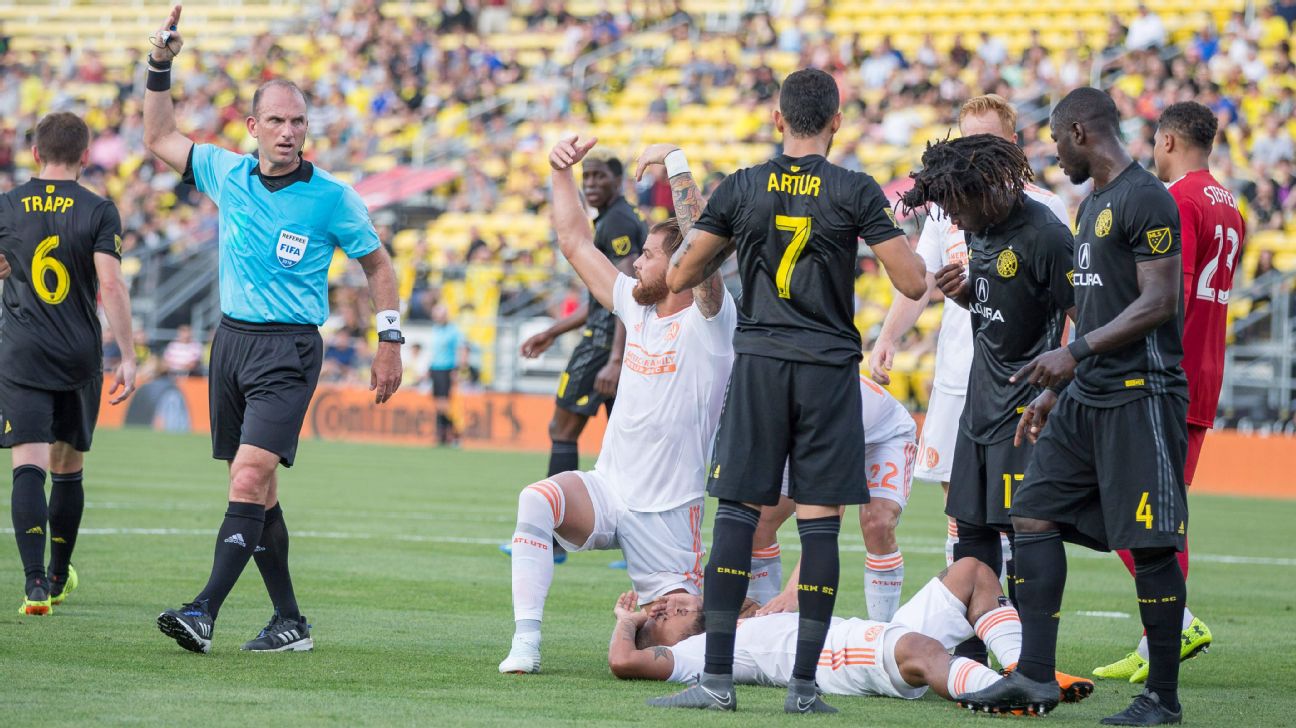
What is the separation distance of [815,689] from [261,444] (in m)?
2.71

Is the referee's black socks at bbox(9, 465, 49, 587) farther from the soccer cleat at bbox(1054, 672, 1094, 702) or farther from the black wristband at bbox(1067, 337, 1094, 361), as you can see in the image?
the black wristband at bbox(1067, 337, 1094, 361)

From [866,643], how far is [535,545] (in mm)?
1453

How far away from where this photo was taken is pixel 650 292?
717 centimetres

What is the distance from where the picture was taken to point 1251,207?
2412cm

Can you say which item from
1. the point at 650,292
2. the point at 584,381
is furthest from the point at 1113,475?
the point at 584,381

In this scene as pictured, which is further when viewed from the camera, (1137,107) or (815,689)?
(1137,107)

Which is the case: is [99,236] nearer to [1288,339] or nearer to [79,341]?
[79,341]

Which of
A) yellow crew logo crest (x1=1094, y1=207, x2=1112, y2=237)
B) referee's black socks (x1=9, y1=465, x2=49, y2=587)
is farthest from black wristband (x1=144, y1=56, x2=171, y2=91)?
yellow crew logo crest (x1=1094, y1=207, x2=1112, y2=237)

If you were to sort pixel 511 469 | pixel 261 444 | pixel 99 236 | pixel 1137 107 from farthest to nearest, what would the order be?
pixel 1137 107
pixel 511 469
pixel 99 236
pixel 261 444

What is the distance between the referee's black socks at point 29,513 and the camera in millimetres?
8234

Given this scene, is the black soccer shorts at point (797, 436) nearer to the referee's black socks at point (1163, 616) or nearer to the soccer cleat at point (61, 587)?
the referee's black socks at point (1163, 616)

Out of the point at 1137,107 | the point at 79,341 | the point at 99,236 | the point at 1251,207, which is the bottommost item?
the point at 79,341

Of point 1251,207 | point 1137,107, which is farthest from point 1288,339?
point 1137,107

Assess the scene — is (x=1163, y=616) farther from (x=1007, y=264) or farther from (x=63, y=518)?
(x=63, y=518)
